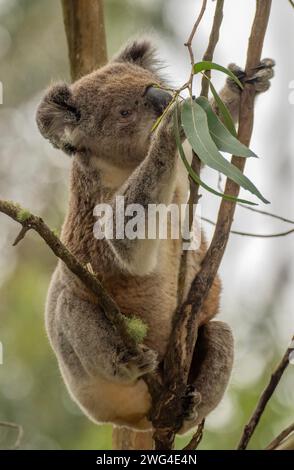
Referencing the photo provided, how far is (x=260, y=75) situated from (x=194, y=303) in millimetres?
1400

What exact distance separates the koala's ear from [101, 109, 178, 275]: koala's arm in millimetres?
608

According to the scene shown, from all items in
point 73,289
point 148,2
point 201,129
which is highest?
point 148,2

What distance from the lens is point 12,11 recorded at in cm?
1370

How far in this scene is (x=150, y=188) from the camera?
4281 mm

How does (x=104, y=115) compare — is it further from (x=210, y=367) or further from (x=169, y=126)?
(x=210, y=367)

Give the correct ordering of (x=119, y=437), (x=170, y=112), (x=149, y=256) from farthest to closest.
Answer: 1. (x=119, y=437)
2. (x=149, y=256)
3. (x=170, y=112)

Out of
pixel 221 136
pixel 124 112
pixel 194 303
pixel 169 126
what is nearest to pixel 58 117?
pixel 124 112

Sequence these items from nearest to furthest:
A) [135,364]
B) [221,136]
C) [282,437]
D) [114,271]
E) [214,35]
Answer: [221,136], [214,35], [282,437], [135,364], [114,271]

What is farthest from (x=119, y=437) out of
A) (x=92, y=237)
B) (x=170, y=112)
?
(x=170, y=112)

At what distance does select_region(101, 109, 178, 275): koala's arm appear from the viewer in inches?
164

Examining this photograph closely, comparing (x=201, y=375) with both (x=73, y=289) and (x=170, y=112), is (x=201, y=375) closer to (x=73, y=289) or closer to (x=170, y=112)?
(x=73, y=289)

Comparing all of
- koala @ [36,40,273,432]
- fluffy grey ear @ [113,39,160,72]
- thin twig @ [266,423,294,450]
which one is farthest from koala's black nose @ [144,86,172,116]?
thin twig @ [266,423,294,450]

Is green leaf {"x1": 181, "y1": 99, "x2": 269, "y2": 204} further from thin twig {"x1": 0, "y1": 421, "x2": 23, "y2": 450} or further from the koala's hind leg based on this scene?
the koala's hind leg
